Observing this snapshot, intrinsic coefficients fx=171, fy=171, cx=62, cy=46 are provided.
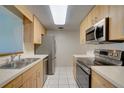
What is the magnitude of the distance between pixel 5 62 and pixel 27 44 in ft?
6.41

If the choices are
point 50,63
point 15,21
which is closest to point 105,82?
point 15,21

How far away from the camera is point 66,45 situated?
898 centimetres

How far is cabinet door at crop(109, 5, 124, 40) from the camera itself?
6.70ft

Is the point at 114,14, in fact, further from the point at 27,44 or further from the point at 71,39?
the point at 71,39

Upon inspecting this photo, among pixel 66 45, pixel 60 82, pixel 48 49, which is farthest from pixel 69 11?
pixel 66 45

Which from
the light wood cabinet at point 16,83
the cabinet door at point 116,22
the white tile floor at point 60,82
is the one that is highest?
the cabinet door at point 116,22

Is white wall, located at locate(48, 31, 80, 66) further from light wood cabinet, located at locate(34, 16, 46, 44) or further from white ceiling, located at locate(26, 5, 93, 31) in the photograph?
white ceiling, located at locate(26, 5, 93, 31)

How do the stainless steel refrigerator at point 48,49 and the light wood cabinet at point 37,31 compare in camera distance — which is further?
the stainless steel refrigerator at point 48,49

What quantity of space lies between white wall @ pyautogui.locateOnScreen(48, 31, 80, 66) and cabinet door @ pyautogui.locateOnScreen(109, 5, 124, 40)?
6468 mm

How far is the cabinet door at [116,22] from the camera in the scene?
6.70 feet

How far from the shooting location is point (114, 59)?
2734 millimetres

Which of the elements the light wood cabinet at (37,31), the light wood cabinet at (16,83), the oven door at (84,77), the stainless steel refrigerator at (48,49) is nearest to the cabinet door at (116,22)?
the oven door at (84,77)

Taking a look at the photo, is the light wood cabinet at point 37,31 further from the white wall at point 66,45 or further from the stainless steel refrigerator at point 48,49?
the white wall at point 66,45

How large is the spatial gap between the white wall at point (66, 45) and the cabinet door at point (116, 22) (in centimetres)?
647
